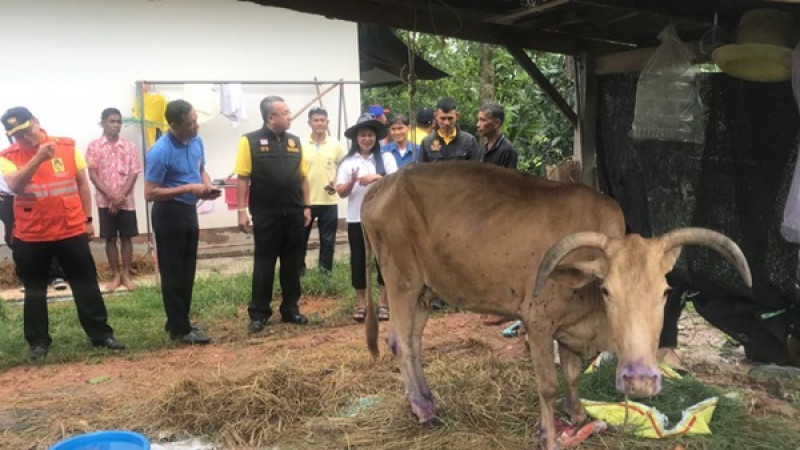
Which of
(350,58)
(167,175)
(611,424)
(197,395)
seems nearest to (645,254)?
(611,424)

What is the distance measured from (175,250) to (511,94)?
10.0 m

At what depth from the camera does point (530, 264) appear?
3953mm

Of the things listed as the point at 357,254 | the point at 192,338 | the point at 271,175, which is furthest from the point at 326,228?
the point at 192,338

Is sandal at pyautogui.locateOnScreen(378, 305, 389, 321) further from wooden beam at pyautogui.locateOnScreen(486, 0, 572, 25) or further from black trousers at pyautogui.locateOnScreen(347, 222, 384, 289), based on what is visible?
wooden beam at pyautogui.locateOnScreen(486, 0, 572, 25)

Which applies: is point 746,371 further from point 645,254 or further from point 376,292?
point 376,292

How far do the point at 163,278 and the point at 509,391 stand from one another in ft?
10.5

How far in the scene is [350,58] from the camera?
11.5 m

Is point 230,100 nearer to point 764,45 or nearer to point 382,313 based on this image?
point 382,313

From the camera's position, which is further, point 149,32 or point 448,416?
point 149,32

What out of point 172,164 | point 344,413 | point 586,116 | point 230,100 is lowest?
point 344,413

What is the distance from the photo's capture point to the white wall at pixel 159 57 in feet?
32.2

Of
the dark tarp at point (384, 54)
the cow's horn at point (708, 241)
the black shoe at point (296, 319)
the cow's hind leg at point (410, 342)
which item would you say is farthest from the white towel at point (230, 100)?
the cow's horn at point (708, 241)

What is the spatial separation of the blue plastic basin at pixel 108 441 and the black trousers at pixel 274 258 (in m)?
3.14

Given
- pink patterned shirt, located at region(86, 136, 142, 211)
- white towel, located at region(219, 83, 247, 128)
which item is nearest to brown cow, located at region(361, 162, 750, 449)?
pink patterned shirt, located at region(86, 136, 142, 211)
